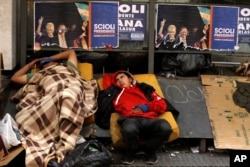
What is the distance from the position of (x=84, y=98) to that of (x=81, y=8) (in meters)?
1.37

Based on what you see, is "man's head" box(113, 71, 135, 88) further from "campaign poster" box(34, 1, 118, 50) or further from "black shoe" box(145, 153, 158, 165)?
"black shoe" box(145, 153, 158, 165)

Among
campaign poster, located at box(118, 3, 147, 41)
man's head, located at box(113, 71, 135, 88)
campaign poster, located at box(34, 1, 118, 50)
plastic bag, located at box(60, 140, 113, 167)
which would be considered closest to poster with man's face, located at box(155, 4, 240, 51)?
campaign poster, located at box(118, 3, 147, 41)

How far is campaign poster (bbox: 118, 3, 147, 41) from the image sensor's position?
21.1ft

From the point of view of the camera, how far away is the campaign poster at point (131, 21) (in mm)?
6434

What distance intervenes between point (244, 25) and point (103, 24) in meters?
1.79

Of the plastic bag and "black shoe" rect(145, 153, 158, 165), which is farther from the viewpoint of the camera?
"black shoe" rect(145, 153, 158, 165)

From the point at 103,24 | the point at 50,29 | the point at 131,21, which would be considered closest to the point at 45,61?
the point at 50,29

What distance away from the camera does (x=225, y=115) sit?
5.88 meters

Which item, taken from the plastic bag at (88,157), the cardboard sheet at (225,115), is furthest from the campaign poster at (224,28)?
the plastic bag at (88,157)

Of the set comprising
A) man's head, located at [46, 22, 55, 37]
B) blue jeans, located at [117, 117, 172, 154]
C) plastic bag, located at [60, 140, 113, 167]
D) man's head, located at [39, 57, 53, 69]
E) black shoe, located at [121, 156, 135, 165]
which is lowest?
black shoe, located at [121, 156, 135, 165]

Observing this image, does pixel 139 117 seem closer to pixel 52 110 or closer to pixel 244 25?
pixel 52 110

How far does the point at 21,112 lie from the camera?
5.38 metres

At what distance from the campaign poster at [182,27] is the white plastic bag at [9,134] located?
228 centimetres

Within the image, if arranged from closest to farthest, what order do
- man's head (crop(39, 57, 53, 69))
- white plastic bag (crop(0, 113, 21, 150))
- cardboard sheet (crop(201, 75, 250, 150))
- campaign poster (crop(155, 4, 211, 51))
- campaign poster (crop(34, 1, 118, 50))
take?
1. white plastic bag (crop(0, 113, 21, 150))
2. cardboard sheet (crop(201, 75, 250, 150))
3. man's head (crop(39, 57, 53, 69))
4. campaign poster (crop(34, 1, 118, 50))
5. campaign poster (crop(155, 4, 211, 51))
